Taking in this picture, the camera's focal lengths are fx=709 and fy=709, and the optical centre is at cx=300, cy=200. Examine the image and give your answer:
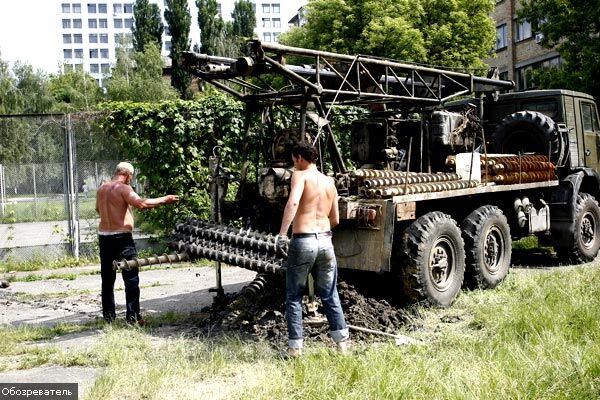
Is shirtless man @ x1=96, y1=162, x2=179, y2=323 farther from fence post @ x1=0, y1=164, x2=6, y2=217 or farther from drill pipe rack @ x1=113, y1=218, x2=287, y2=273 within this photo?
fence post @ x1=0, y1=164, x2=6, y2=217

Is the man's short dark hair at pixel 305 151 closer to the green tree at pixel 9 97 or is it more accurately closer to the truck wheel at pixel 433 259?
the truck wheel at pixel 433 259

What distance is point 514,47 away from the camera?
39219 millimetres

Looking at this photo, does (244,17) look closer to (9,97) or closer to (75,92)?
(75,92)

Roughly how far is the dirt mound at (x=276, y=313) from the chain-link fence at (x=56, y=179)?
6.61 m

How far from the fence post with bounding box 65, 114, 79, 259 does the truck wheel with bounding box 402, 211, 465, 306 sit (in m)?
8.25

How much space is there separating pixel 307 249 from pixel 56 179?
961 centimetres

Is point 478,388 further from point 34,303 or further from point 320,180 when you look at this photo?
point 34,303

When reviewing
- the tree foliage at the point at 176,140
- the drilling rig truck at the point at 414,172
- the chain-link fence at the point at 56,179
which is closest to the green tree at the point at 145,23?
the chain-link fence at the point at 56,179

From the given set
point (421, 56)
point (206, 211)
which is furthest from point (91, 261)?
point (421, 56)

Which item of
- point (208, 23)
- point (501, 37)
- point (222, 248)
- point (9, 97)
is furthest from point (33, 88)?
point (222, 248)

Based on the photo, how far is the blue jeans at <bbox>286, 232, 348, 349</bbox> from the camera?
246 inches

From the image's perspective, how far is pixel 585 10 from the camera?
20375 millimetres

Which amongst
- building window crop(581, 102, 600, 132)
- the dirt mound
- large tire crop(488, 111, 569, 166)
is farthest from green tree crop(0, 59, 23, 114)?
the dirt mound

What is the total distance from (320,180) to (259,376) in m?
1.89
